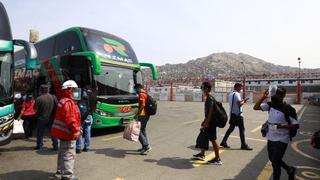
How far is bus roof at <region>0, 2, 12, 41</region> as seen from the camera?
602 centimetres

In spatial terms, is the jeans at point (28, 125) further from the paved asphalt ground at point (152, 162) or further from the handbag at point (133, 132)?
the handbag at point (133, 132)

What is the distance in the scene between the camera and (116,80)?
8945 mm

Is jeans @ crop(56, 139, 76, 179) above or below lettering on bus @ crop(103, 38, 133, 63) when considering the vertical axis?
below

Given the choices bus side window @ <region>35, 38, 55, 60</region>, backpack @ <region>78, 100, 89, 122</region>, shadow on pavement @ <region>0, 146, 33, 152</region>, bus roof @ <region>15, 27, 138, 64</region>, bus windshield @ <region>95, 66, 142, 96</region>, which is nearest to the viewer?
backpack @ <region>78, 100, 89, 122</region>

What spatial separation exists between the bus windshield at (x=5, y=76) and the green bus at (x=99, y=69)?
2.19 metres

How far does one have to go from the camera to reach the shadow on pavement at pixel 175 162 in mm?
5371

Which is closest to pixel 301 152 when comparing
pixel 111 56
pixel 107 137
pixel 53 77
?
pixel 107 137

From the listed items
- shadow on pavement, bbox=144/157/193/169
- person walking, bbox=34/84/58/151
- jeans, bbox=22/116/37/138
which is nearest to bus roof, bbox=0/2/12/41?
person walking, bbox=34/84/58/151

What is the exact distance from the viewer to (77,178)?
14.6ft

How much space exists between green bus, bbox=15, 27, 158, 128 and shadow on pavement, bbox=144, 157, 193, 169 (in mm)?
3174

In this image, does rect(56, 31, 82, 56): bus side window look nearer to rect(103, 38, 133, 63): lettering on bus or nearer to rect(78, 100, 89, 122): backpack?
rect(103, 38, 133, 63): lettering on bus

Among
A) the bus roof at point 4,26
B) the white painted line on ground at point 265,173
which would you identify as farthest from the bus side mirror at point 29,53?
the white painted line on ground at point 265,173

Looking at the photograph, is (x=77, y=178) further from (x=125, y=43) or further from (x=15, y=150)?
(x=125, y=43)

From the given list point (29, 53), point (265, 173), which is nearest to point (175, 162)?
point (265, 173)
